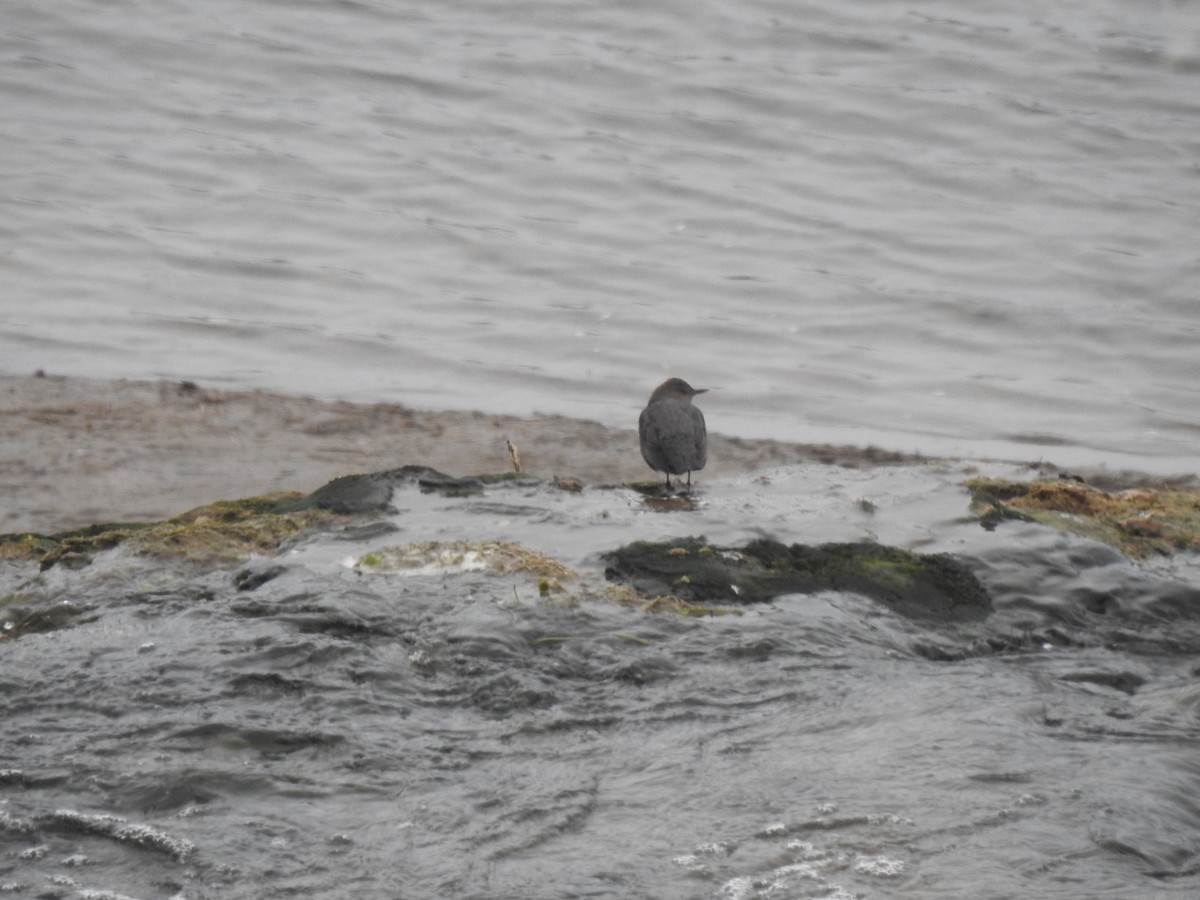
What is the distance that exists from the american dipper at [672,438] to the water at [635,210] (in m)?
2.79

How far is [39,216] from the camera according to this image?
15.6 meters

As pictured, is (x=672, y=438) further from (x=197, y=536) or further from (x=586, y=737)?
(x=586, y=737)

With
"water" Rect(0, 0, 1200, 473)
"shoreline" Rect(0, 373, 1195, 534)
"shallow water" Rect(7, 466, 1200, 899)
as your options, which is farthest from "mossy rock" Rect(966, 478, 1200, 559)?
"water" Rect(0, 0, 1200, 473)

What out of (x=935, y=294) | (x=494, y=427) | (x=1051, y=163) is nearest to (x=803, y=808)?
(x=494, y=427)

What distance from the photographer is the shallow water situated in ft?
12.0

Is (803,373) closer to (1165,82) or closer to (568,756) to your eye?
(568,756)

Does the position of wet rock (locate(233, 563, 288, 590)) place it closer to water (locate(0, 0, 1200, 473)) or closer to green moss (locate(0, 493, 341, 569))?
green moss (locate(0, 493, 341, 569))

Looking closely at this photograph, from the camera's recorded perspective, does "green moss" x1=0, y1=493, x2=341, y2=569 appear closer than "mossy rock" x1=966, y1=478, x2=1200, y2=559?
Yes

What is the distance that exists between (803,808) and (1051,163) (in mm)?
17482

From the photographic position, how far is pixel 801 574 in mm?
5426

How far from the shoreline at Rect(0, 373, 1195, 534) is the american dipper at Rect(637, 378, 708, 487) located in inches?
43.0

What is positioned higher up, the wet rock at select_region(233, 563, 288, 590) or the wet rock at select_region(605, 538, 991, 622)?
the wet rock at select_region(605, 538, 991, 622)

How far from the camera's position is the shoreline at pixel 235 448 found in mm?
8164

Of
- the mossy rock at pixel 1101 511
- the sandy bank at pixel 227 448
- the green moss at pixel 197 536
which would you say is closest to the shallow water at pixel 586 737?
the green moss at pixel 197 536
